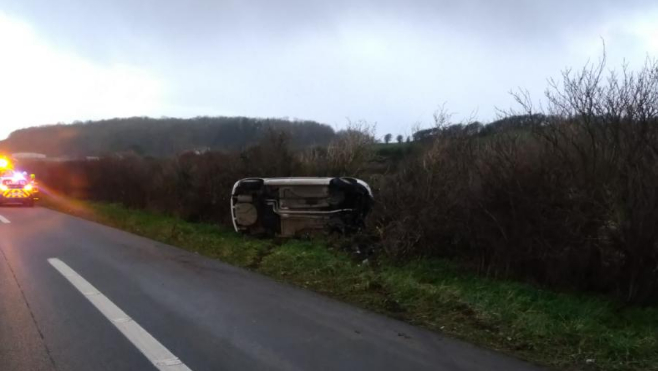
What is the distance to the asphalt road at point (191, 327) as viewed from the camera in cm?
532

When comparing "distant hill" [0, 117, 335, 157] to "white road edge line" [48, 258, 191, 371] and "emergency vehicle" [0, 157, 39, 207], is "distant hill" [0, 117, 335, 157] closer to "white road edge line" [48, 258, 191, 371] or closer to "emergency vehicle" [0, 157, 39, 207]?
"emergency vehicle" [0, 157, 39, 207]

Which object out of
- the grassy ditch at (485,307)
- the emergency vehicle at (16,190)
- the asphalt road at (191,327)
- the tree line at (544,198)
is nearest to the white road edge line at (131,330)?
the asphalt road at (191,327)

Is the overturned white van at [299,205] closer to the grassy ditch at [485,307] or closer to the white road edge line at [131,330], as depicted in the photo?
the grassy ditch at [485,307]

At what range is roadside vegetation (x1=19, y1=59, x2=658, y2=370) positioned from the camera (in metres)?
6.45

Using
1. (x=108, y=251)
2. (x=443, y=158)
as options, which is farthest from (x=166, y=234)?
(x=443, y=158)

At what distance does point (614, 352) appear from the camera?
5590 mm

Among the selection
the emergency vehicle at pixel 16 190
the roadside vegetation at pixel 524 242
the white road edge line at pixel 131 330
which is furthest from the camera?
the emergency vehicle at pixel 16 190

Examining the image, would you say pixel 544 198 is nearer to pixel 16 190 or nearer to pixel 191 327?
pixel 191 327

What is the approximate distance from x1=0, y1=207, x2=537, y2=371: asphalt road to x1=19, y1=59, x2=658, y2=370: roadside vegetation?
2.46ft

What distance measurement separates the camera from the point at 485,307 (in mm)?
7117

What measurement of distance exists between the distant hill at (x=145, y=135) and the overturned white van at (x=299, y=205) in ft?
15.5

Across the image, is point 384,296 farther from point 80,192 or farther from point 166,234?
point 80,192

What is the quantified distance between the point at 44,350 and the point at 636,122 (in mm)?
7212

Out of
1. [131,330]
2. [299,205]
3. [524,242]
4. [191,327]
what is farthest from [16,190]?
[524,242]
